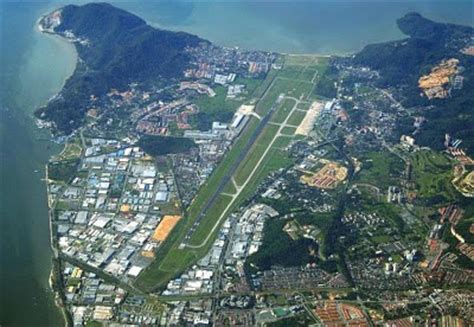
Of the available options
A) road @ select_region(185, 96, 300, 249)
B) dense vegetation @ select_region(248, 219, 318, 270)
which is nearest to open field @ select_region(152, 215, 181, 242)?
road @ select_region(185, 96, 300, 249)

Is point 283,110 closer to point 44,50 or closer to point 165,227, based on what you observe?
point 165,227

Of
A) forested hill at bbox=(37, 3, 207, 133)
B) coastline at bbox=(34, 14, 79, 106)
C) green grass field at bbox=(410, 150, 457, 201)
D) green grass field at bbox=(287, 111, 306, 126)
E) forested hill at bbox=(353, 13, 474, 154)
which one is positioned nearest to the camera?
green grass field at bbox=(410, 150, 457, 201)

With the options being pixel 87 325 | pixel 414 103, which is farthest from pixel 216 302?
pixel 414 103

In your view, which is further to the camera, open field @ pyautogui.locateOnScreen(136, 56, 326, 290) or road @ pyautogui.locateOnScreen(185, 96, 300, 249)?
road @ pyautogui.locateOnScreen(185, 96, 300, 249)

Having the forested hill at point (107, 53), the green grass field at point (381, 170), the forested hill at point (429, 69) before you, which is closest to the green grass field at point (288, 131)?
the green grass field at point (381, 170)

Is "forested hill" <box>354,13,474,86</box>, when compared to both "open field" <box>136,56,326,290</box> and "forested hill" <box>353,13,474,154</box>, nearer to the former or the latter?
"forested hill" <box>353,13,474,154</box>

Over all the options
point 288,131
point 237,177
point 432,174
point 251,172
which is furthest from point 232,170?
point 432,174

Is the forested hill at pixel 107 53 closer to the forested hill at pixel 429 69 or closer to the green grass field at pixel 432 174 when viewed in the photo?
the forested hill at pixel 429 69

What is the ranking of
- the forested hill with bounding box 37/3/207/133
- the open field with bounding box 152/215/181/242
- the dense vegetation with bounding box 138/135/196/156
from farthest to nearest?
the forested hill with bounding box 37/3/207/133, the dense vegetation with bounding box 138/135/196/156, the open field with bounding box 152/215/181/242
